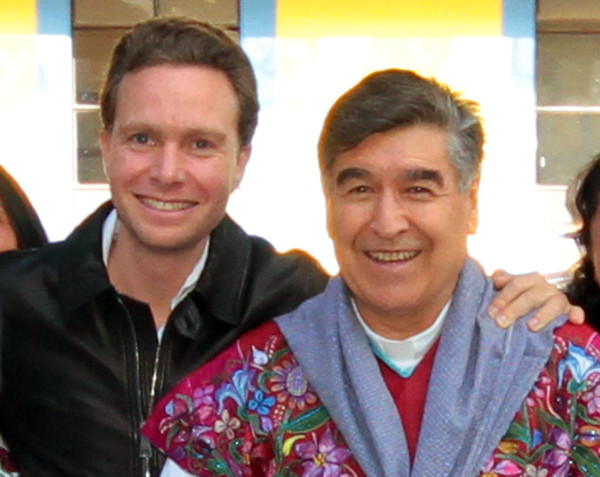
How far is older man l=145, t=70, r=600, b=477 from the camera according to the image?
201 cm

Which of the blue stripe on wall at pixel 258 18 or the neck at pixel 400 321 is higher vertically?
the blue stripe on wall at pixel 258 18

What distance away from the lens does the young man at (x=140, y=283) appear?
2404 mm

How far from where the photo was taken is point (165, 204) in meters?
2.40

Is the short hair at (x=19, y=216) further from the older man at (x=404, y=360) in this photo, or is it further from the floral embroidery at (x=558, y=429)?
the floral embroidery at (x=558, y=429)

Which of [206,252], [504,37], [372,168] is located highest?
[504,37]

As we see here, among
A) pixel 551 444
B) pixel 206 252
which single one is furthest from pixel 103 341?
pixel 551 444

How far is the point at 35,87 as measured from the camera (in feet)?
24.1

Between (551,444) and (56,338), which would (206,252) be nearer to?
(56,338)

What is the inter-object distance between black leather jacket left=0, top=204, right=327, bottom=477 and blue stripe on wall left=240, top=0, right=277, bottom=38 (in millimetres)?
4903

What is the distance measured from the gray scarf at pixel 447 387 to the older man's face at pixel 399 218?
8cm

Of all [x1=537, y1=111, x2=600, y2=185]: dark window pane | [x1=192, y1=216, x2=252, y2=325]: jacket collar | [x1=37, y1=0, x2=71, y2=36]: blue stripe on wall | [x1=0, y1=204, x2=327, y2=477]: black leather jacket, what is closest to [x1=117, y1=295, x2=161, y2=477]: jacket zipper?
[x1=0, y1=204, x2=327, y2=477]: black leather jacket

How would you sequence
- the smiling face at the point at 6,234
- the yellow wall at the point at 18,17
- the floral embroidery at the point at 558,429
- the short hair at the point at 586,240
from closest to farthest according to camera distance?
1. the floral embroidery at the point at 558,429
2. the short hair at the point at 586,240
3. the smiling face at the point at 6,234
4. the yellow wall at the point at 18,17

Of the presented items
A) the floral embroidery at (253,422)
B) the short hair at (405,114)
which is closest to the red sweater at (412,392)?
the floral embroidery at (253,422)

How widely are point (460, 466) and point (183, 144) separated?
0.86m
